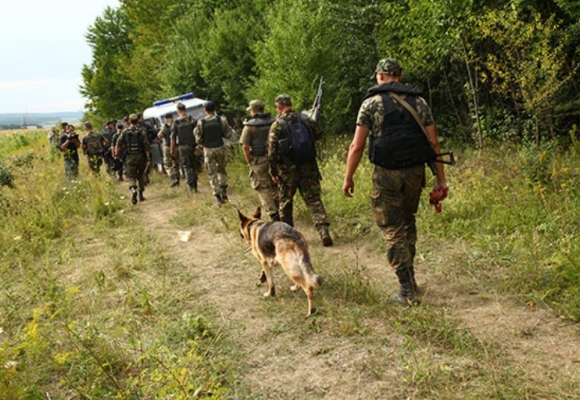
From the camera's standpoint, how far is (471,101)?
12.0 m

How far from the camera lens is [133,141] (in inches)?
394

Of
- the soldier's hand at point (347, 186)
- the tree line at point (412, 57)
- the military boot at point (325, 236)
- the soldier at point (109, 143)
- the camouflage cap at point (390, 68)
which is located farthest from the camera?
the soldier at point (109, 143)

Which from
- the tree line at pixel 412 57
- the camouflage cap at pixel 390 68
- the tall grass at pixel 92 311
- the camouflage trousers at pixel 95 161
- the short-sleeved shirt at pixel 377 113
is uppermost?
the tree line at pixel 412 57

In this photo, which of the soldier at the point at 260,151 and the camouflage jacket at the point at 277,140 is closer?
the camouflage jacket at the point at 277,140

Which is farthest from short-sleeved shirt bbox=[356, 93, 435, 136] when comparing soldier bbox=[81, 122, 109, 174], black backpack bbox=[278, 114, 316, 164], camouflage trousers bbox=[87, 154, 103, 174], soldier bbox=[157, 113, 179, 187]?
soldier bbox=[81, 122, 109, 174]

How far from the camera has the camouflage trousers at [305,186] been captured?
6027mm

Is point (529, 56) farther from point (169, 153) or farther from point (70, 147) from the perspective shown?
point (70, 147)

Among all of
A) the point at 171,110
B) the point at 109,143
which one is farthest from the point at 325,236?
the point at 109,143

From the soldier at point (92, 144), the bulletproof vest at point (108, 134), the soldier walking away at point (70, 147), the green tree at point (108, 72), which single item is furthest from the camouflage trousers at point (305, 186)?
the green tree at point (108, 72)

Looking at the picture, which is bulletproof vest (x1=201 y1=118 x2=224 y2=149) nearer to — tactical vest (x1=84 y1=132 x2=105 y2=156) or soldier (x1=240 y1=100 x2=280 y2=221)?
soldier (x1=240 y1=100 x2=280 y2=221)

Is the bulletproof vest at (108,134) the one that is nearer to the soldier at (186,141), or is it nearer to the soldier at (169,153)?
the soldier at (169,153)

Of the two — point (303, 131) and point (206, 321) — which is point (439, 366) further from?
point (303, 131)

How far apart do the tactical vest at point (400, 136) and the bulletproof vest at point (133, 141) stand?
7.20 meters

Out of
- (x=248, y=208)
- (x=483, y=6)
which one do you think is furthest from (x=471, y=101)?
(x=248, y=208)
